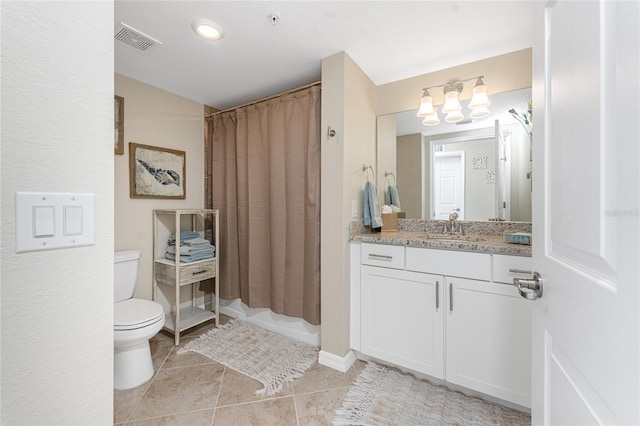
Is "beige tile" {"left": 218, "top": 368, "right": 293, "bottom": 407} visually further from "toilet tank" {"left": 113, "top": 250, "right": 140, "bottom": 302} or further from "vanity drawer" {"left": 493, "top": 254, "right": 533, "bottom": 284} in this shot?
"vanity drawer" {"left": 493, "top": 254, "right": 533, "bottom": 284}

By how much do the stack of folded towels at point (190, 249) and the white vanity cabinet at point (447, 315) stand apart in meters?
1.41

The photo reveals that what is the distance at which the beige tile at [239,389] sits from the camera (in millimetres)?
1566

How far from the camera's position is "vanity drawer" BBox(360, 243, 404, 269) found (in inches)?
68.0

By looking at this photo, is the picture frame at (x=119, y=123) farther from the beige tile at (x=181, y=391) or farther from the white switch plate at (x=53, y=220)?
the white switch plate at (x=53, y=220)

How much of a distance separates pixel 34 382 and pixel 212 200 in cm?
246

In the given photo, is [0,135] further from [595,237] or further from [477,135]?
[477,135]

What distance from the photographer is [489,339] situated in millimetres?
1458

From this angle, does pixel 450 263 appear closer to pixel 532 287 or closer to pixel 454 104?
pixel 532 287

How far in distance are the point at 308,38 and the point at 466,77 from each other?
4.03 feet

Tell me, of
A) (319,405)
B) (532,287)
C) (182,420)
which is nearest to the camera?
(532,287)

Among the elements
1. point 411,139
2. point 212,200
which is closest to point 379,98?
point 411,139

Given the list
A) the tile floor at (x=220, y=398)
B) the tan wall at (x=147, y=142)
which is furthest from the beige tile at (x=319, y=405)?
the tan wall at (x=147, y=142)

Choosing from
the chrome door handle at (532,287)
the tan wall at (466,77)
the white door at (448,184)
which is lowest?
the chrome door handle at (532,287)

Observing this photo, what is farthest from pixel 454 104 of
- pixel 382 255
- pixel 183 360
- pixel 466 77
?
pixel 183 360
